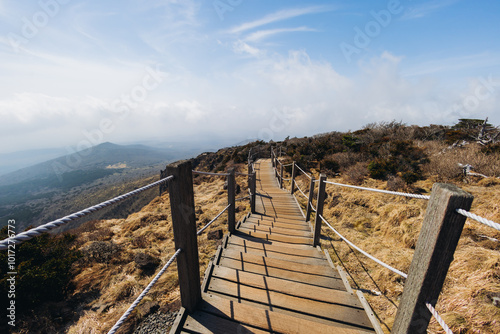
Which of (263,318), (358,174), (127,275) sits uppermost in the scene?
(358,174)

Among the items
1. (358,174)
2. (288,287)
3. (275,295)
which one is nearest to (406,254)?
(288,287)

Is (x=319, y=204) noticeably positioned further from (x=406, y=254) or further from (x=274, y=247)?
(x=406, y=254)

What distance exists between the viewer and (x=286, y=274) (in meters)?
2.77

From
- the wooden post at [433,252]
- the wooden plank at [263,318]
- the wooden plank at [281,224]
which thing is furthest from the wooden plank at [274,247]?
the wooden post at [433,252]

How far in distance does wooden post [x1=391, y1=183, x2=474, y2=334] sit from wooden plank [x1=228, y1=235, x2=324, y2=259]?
85.5 inches

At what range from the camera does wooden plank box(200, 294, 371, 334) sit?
187 centimetres

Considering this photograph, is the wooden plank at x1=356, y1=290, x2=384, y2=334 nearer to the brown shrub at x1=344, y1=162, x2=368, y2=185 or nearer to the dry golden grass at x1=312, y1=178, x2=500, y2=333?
the dry golden grass at x1=312, y1=178, x2=500, y2=333

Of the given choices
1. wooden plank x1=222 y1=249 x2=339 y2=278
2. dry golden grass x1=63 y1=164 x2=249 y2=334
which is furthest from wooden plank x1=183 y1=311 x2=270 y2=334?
dry golden grass x1=63 y1=164 x2=249 y2=334

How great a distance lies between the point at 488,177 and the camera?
233 inches

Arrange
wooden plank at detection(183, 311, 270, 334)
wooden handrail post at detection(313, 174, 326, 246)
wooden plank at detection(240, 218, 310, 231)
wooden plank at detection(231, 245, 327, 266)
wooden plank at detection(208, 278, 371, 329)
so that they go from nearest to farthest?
wooden plank at detection(183, 311, 270, 334), wooden plank at detection(208, 278, 371, 329), wooden plank at detection(231, 245, 327, 266), wooden handrail post at detection(313, 174, 326, 246), wooden plank at detection(240, 218, 310, 231)

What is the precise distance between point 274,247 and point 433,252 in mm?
2795

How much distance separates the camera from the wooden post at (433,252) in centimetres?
105

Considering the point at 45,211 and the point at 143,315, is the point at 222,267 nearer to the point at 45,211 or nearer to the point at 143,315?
the point at 143,315

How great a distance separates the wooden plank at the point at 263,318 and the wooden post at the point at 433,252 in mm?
849
